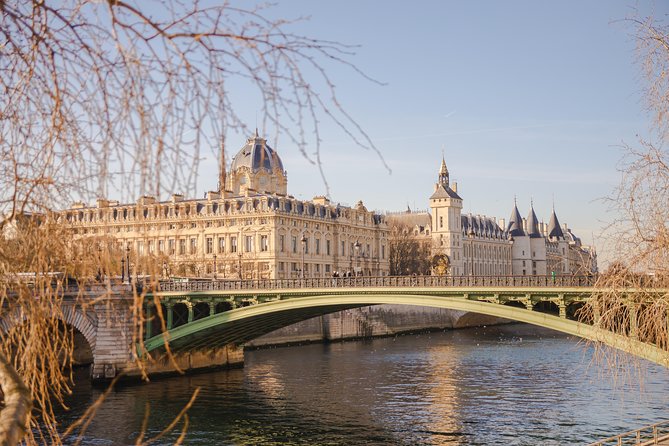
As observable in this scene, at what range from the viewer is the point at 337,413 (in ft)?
107

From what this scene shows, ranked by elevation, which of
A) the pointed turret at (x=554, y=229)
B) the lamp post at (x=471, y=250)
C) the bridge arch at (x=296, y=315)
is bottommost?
the bridge arch at (x=296, y=315)

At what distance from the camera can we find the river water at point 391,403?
92.7 ft

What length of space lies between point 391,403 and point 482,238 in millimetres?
108105

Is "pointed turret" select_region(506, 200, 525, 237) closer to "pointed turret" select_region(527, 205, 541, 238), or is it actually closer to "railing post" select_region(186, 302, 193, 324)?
"pointed turret" select_region(527, 205, 541, 238)

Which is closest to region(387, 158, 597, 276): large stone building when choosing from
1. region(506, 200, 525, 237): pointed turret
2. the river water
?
region(506, 200, 525, 237): pointed turret

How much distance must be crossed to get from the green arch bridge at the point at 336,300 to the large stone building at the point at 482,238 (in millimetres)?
66914

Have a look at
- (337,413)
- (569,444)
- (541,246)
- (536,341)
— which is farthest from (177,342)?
(541,246)

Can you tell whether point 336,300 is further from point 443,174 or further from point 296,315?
point 443,174

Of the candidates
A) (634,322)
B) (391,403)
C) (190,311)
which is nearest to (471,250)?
(190,311)

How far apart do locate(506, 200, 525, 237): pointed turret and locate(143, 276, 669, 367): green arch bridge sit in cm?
11034

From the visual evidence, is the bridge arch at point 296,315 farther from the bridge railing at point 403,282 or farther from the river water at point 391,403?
the river water at point 391,403

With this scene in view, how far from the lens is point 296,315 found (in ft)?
146

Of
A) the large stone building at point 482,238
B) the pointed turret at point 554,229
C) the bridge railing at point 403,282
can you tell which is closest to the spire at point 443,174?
the large stone building at point 482,238

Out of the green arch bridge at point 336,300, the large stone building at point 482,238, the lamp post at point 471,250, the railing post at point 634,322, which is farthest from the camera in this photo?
the lamp post at point 471,250
